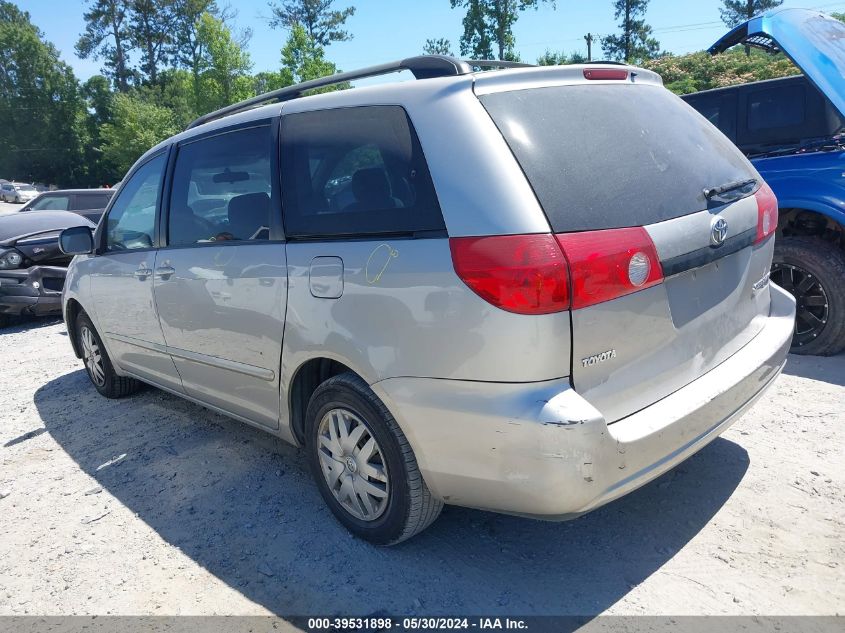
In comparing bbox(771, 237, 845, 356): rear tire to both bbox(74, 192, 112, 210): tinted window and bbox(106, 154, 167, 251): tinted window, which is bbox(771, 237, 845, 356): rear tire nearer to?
bbox(106, 154, 167, 251): tinted window

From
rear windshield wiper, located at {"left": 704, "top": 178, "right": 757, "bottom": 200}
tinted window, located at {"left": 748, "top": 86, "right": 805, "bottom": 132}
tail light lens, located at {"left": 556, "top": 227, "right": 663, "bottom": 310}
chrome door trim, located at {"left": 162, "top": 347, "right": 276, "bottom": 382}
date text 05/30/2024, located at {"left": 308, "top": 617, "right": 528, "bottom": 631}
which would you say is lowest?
date text 05/30/2024, located at {"left": 308, "top": 617, "right": 528, "bottom": 631}

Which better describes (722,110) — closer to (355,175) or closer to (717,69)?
(355,175)

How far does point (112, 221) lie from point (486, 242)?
3.38m

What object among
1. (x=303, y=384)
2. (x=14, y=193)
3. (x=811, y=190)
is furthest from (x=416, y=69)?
(x=14, y=193)

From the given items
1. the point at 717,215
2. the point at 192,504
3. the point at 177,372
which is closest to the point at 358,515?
the point at 192,504

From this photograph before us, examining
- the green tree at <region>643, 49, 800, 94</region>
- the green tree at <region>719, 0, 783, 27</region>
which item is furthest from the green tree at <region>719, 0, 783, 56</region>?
the green tree at <region>643, 49, 800, 94</region>

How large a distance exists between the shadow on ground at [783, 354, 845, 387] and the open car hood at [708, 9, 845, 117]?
5.54 ft

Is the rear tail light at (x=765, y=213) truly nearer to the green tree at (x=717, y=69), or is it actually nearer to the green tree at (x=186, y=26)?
the green tree at (x=717, y=69)

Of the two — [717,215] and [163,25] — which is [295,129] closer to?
[717,215]

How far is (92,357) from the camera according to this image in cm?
492

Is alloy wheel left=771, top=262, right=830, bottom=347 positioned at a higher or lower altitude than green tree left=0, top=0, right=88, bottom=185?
lower

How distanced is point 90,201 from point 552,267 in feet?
40.8

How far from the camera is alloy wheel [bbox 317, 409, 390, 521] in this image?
2.54 m

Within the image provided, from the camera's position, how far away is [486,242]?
203 centimetres
